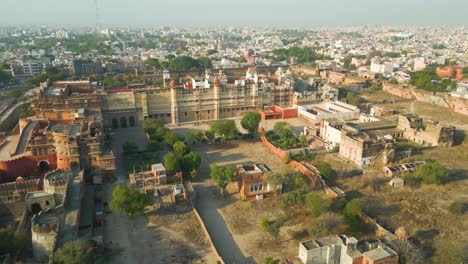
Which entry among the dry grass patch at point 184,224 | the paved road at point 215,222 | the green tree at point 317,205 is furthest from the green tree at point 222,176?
the green tree at point 317,205

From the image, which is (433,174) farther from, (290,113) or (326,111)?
(290,113)

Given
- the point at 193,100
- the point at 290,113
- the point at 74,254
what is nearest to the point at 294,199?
the point at 74,254

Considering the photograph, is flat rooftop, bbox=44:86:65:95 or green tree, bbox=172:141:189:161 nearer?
green tree, bbox=172:141:189:161

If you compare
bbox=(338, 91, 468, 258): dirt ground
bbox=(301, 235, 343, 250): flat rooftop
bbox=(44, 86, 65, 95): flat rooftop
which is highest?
bbox=(44, 86, 65, 95): flat rooftop

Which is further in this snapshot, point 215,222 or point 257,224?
point 215,222

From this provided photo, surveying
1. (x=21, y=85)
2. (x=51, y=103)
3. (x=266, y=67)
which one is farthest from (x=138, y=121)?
(x=266, y=67)

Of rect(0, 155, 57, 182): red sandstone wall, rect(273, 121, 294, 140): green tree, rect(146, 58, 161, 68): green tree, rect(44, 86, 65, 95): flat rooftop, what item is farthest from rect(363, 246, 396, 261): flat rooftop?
rect(146, 58, 161, 68): green tree

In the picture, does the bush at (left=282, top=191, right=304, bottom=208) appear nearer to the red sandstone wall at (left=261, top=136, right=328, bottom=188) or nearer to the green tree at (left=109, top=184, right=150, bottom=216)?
the red sandstone wall at (left=261, top=136, right=328, bottom=188)

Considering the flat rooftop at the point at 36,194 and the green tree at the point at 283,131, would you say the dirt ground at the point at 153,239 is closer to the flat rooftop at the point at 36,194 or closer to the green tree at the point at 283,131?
the flat rooftop at the point at 36,194
